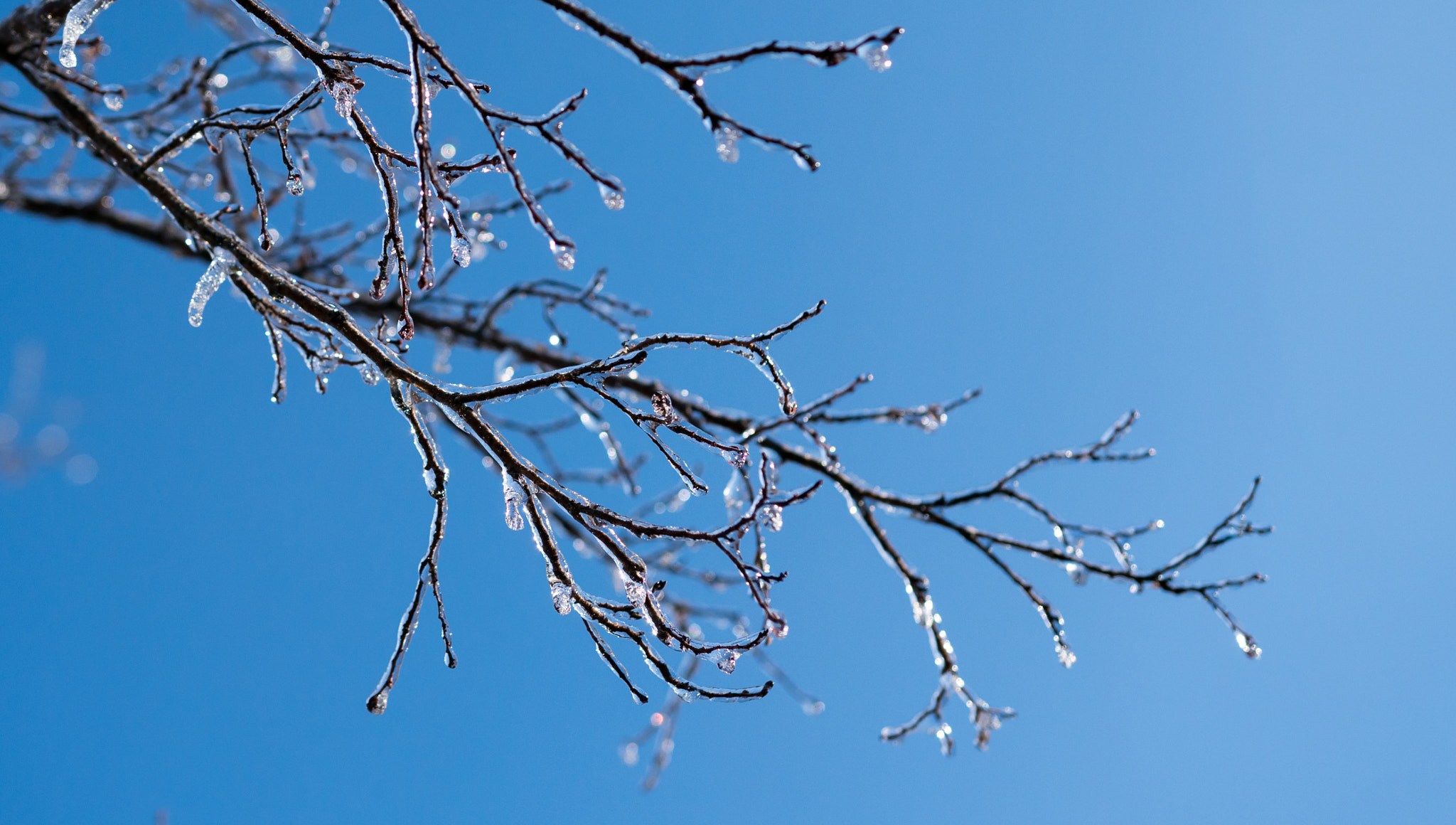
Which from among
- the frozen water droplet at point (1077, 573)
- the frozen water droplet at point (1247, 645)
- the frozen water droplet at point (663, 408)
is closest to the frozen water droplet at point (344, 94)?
the frozen water droplet at point (663, 408)

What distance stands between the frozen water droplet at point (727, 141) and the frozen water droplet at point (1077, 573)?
6.56 feet

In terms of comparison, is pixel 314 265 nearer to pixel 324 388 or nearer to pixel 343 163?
pixel 343 163

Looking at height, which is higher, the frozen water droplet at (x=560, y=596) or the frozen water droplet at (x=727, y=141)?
the frozen water droplet at (x=727, y=141)

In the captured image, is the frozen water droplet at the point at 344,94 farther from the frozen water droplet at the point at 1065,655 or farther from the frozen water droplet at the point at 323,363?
the frozen water droplet at the point at 1065,655

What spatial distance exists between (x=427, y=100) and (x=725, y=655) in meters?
1.42

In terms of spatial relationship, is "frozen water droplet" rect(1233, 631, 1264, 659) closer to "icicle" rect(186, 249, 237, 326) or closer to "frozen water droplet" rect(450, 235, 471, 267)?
"frozen water droplet" rect(450, 235, 471, 267)

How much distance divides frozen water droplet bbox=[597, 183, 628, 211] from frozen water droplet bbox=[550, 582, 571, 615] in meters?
1.00

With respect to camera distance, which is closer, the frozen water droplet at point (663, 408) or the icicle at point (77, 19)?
the frozen water droplet at point (663, 408)

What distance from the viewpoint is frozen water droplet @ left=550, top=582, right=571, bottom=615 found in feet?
6.08

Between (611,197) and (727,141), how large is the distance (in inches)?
16.8

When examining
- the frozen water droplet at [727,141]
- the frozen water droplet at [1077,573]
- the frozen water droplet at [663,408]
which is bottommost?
the frozen water droplet at [663,408]

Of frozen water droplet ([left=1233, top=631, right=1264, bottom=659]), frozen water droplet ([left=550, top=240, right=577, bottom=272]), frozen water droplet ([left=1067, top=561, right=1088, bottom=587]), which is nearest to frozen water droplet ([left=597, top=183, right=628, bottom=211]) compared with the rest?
frozen water droplet ([left=550, top=240, right=577, bottom=272])

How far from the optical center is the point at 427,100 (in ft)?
5.50

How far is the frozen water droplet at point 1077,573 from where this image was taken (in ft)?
9.70
